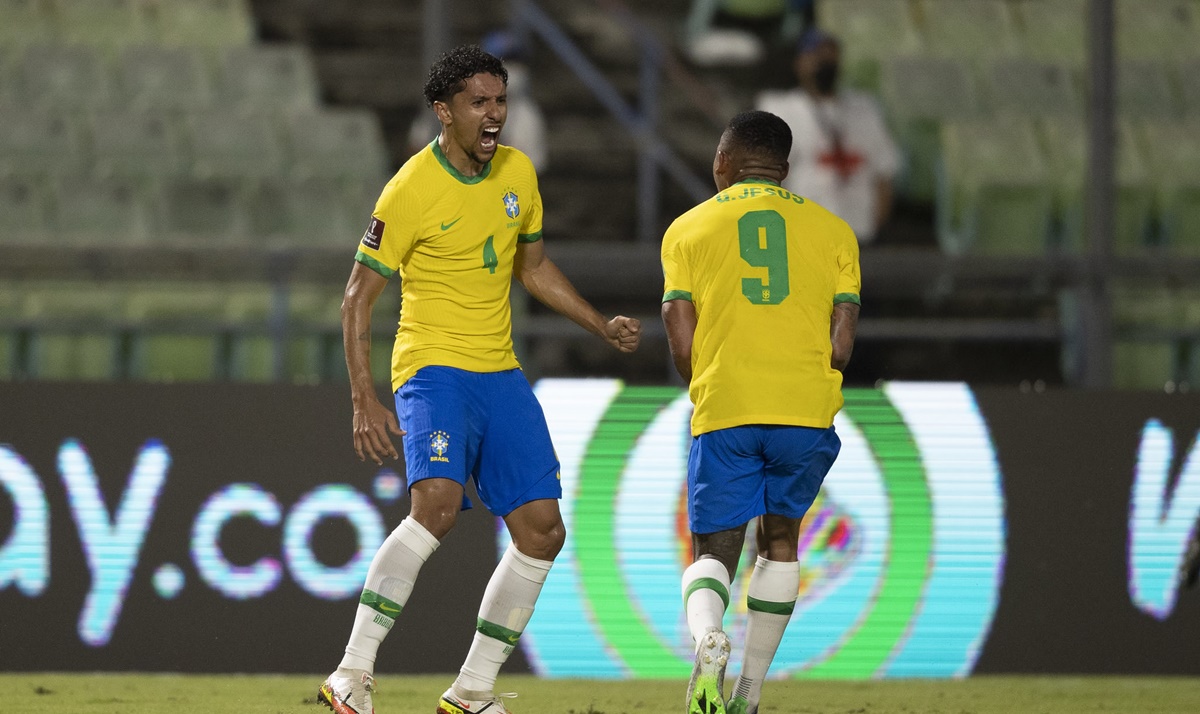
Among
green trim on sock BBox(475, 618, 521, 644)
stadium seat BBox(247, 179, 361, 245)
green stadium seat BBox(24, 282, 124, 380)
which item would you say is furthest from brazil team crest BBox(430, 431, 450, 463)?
stadium seat BBox(247, 179, 361, 245)

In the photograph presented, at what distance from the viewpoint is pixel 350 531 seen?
6.80 metres

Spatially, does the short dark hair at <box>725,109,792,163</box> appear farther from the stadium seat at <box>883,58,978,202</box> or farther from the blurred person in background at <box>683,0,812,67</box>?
the blurred person in background at <box>683,0,812,67</box>

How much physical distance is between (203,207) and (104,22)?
7.63 feet

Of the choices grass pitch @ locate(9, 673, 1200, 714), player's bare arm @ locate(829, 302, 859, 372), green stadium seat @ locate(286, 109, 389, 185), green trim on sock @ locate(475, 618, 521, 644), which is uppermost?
player's bare arm @ locate(829, 302, 859, 372)

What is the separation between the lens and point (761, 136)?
4992mm

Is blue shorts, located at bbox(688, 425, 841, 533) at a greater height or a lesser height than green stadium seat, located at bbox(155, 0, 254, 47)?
lesser

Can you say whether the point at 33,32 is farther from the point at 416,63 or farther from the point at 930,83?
the point at 930,83

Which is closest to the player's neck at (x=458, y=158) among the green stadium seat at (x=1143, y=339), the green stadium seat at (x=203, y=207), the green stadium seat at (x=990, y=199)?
the green stadium seat at (x=1143, y=339)

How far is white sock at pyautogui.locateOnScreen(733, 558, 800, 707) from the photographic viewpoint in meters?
4.98

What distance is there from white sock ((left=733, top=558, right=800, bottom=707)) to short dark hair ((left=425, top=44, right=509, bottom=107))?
1.69 m

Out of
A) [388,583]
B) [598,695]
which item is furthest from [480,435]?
[598,695]

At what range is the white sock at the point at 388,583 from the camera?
4949 millimetres

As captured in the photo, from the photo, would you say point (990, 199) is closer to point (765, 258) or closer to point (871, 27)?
point (871, 27)

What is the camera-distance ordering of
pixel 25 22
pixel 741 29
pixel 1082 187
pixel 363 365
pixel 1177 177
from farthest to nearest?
pixel 741 29, pixel 25 22, pixel 1177 177, pixel 1082 187, pixel 363 365
